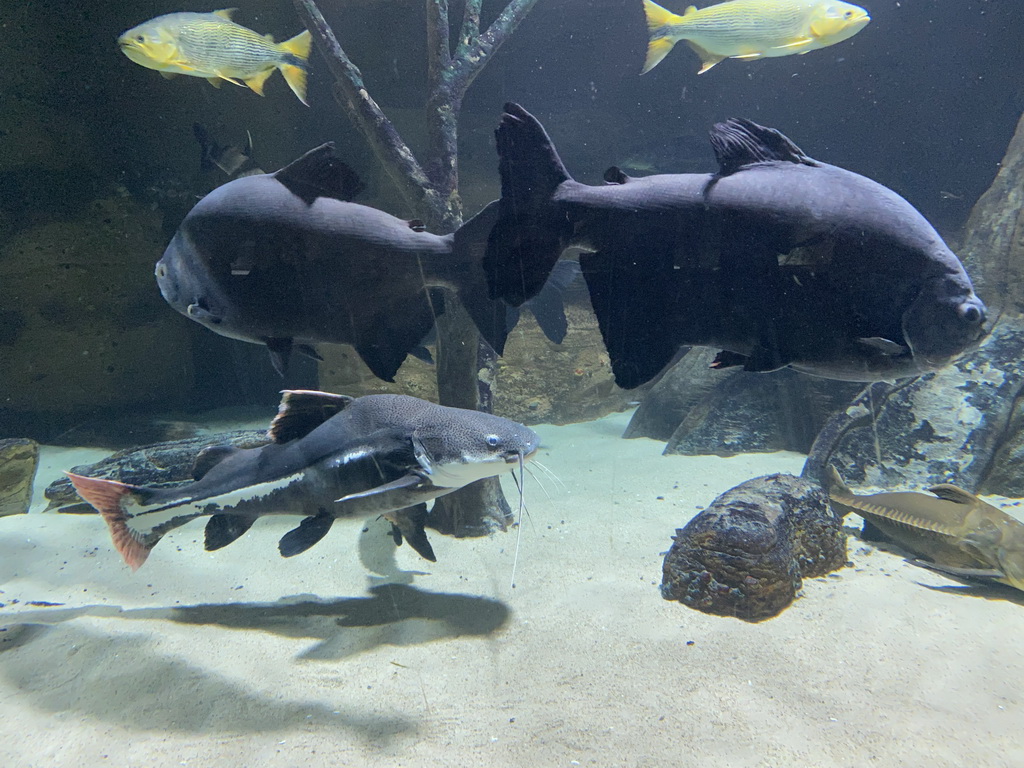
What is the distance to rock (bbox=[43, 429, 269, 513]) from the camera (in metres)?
4.69

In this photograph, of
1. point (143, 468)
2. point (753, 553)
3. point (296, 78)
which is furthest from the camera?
point (143, 468)

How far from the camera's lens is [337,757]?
6.70ft

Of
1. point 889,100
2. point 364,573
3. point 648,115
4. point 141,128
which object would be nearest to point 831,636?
point 364,573

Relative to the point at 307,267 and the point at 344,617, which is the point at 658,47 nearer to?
the point at 307,267

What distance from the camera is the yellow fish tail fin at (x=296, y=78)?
3750 mm

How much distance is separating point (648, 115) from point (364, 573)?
11.0 metres

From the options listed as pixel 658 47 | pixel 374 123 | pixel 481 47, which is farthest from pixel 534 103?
pixel 374 123

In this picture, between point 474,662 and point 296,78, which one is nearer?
point 474,662

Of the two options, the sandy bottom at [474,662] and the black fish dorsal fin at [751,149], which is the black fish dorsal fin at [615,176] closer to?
the black fish dorsal fin at [751,149]

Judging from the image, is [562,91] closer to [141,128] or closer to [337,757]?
[141,128]

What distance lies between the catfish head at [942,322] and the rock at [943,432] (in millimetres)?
4505

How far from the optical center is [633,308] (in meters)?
1.21

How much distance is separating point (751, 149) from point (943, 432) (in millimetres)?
5661

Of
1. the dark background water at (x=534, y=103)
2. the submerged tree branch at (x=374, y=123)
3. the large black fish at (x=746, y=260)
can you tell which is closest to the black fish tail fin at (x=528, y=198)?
the large black fish at (x=746, y=260)
